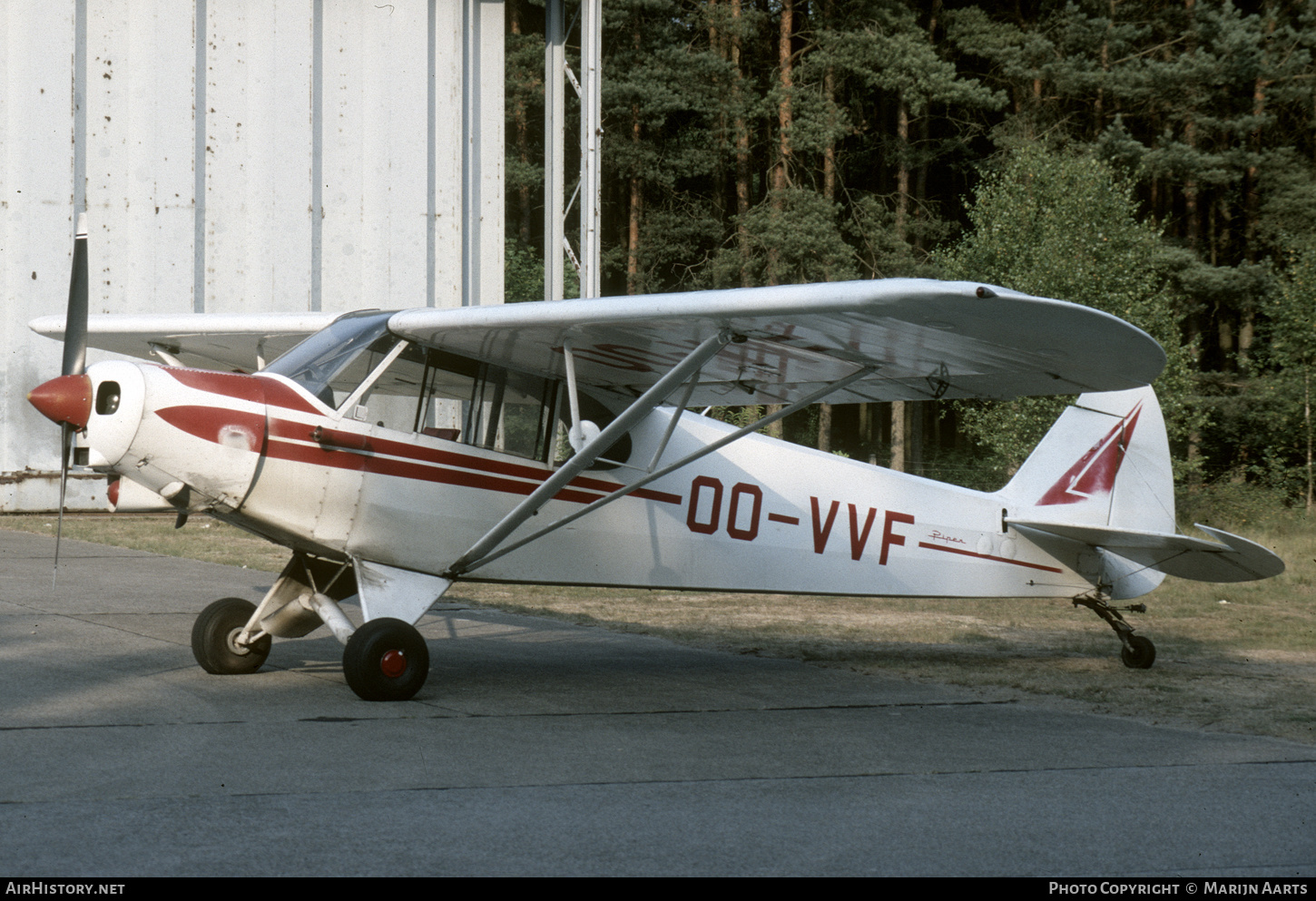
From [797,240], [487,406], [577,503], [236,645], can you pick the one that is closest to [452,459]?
[487,406]

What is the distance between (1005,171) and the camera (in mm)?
30328

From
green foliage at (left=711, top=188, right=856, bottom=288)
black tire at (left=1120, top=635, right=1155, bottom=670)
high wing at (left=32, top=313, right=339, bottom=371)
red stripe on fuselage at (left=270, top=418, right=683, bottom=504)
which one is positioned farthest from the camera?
green foliage at (left=711, top=188, right=856, bottom=288)

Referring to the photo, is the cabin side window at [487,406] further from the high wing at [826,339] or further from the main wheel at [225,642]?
the main wheel at [225,642]

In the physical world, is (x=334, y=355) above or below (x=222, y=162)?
below

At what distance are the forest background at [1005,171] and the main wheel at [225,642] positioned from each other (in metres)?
19.0

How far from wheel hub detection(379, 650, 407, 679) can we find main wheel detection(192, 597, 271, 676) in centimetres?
116

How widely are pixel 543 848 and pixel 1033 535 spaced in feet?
20.2

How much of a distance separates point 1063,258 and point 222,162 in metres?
15.8

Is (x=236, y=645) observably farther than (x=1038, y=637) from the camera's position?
No

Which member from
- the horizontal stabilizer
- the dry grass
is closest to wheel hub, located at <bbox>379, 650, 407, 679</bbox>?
the dry grass

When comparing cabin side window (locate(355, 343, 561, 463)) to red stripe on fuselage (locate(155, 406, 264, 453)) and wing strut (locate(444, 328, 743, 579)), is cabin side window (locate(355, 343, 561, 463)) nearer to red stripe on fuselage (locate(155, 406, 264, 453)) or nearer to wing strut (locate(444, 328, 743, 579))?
wing strut (locate(444, 328, 743, 579))

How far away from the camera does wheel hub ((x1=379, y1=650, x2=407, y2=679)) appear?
22.1 ft

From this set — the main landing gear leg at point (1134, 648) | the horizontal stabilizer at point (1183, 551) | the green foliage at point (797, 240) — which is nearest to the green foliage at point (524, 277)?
the green foliage at point (797, 240)

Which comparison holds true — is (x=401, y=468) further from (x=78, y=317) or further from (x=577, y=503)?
(x=78, y=317)
